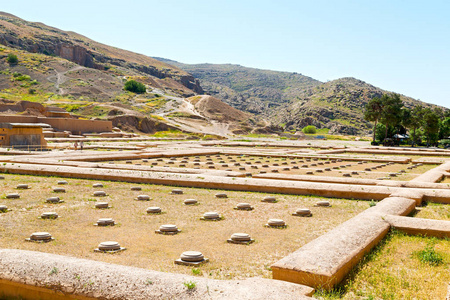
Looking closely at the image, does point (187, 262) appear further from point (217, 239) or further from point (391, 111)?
point (391, 111)

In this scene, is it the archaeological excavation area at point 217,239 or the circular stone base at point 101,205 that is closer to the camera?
the archaeological excavation area at point 217,239

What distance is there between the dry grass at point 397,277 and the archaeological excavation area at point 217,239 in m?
0.02

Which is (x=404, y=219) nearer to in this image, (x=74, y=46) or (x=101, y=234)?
(x=101, y=234)

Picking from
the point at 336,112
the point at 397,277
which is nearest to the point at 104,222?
the point at 397,277

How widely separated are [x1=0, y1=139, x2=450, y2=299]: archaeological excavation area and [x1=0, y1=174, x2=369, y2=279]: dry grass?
2 centimetres

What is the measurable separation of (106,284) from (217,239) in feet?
9.26

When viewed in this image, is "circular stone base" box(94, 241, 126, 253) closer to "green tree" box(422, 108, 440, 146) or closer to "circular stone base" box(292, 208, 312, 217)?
"circular stone base" box(292, 208, 312, 217)

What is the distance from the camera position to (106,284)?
3.92 m

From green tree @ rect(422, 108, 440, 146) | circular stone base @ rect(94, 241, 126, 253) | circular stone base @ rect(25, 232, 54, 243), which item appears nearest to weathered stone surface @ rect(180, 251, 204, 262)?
circular stone base @ rect(94, 241, 126, 253)

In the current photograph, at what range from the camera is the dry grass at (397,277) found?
14.0ft

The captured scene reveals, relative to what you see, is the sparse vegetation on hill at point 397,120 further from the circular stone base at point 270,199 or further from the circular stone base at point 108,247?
the circular stone base at point 108,247

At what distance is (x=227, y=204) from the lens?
980 centimetres

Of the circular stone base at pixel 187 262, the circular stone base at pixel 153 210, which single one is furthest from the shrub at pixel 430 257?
the circular stone base at pixel 153 210

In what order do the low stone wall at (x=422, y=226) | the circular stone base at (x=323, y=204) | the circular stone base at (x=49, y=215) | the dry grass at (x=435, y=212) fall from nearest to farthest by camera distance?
the low stone wall at (x=422, y=226)
the circular stone base at (x=49, y=215)
the dry grass at (x=435, y=212)
the circular stone base at (x=323, y=204)
